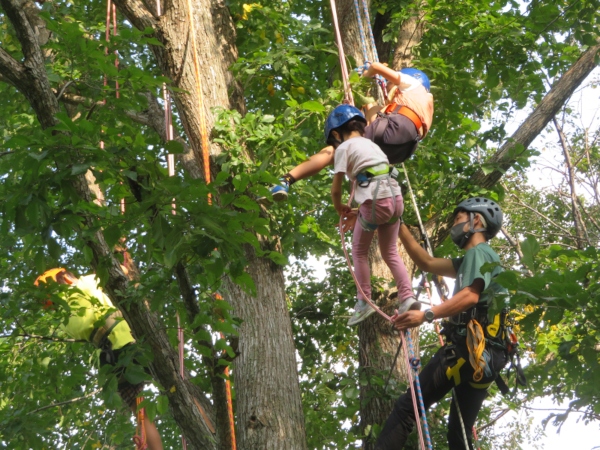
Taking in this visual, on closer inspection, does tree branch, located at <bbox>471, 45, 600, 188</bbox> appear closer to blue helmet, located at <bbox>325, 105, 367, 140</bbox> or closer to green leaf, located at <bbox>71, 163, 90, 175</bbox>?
blue helmet, located at <bbox>325, 105, 367, 140</bbox>

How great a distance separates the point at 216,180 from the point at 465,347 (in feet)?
5.81

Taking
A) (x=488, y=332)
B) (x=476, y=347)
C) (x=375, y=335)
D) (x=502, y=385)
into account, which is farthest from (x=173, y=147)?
(x=375, y=335)

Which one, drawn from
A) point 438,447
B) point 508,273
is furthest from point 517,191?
point 508,273

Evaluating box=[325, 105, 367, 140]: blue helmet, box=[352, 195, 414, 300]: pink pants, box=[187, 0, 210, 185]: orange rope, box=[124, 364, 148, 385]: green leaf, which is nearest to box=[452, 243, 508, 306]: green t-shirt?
box=[352, 195, 414, 300]: pink pants

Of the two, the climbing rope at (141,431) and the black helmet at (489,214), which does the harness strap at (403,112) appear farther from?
the climbing rope at (141,431)

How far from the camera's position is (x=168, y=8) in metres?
3.93

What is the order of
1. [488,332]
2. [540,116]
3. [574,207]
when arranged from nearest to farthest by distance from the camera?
1. [488,332]
2. [540,116]
3. [574,207]

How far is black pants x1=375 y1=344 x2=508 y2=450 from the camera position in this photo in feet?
10.2

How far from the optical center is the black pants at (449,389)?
3.09 metres

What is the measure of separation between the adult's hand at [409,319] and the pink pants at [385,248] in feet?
0.70

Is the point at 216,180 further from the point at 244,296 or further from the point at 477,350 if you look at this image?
the point at 477,350

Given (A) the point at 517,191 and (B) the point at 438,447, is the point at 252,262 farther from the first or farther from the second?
(A) the point at 517,191

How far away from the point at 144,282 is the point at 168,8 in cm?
232

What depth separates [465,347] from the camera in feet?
10.2
